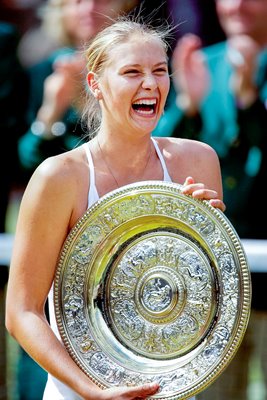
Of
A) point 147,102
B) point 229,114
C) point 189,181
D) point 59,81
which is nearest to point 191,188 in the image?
point 189,181

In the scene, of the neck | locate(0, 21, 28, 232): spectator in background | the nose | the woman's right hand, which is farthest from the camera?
locate(0, 21, 28, 232): spectator in background

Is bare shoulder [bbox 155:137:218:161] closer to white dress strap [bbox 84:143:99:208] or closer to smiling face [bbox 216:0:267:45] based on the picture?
white dress strap [bbox 84:143:99:208]

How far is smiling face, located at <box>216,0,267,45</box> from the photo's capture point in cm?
363

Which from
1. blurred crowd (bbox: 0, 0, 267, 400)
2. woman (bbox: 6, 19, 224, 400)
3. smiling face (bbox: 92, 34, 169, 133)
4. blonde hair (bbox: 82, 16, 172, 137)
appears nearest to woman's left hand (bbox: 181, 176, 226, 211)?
woman (bbox: 6, 19, 224, 400)

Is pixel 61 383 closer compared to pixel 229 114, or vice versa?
pixel 61 383

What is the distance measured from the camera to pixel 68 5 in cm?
372

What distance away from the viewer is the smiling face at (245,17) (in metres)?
3.63

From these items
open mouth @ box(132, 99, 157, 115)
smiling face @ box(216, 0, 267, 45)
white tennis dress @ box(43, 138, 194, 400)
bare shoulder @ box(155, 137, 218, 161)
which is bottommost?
white tennis dress @ box(43, 138, 194, 400)

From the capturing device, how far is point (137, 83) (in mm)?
2223

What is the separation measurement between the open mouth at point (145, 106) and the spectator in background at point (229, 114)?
4.81ft

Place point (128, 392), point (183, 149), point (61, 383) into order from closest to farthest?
1. point (128, 392)
2. point (61, 383)
3. point (183, 149)

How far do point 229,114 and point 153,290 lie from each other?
1.58 metres

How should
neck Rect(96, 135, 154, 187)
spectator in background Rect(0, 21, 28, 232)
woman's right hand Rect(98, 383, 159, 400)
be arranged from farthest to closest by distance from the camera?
spectator in background Rect(0, 21, 28, 232) < neck Rect(96, 135, 154, 187) < woman's right hand Rect(98, 383, 159, 400)

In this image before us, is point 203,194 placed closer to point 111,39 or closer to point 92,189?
point 92,189
